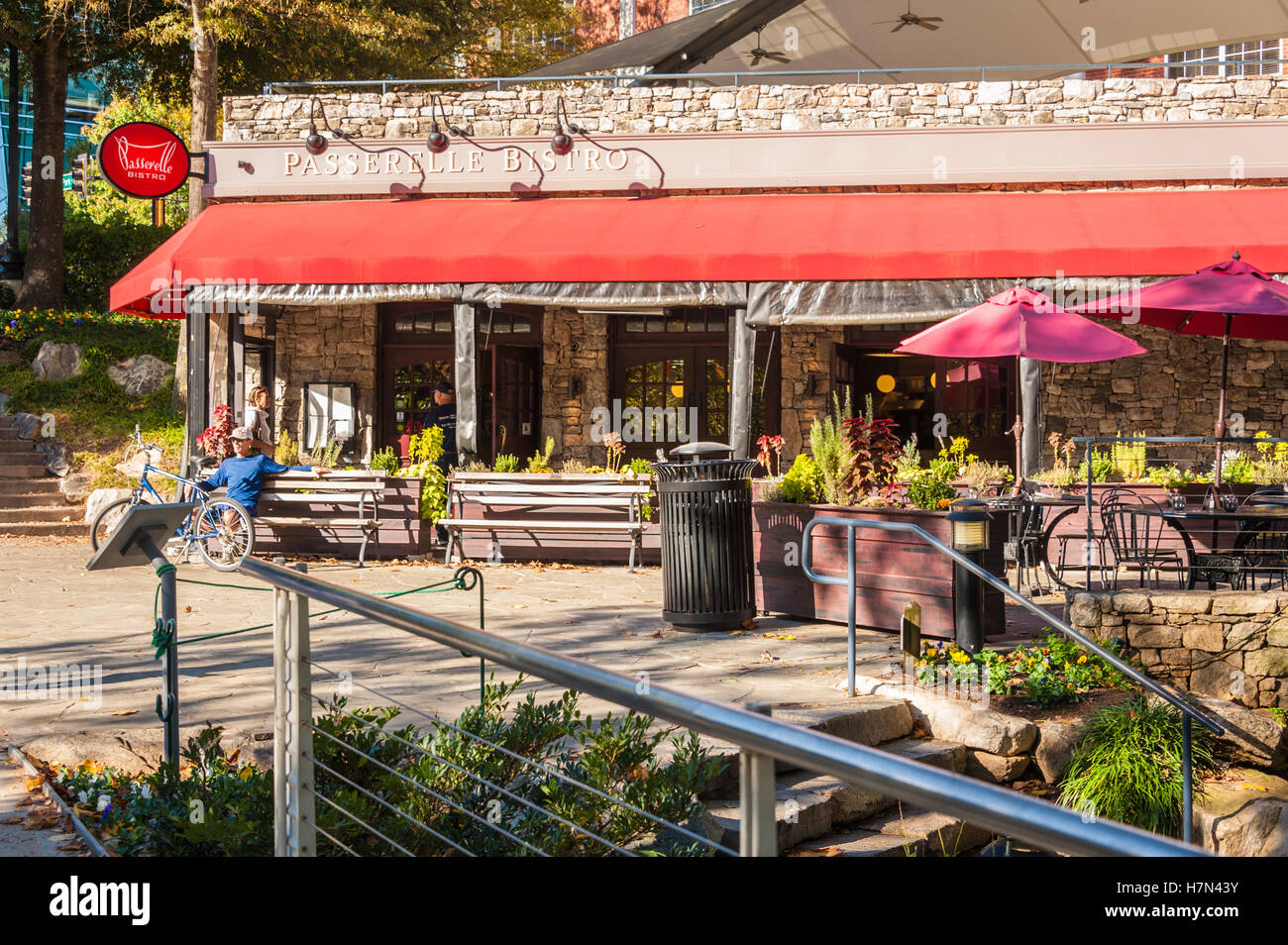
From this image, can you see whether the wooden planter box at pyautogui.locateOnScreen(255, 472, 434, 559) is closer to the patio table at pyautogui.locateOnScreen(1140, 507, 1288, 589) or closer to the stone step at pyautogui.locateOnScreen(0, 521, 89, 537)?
the stone step at pyautogui.locateOnScreen(0, 521, 89, 537)

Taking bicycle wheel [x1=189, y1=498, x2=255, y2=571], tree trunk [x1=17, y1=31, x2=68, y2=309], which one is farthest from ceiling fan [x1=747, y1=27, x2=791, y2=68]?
bicycle wheel [x1=189, y1=498, x2=255, y2=571]

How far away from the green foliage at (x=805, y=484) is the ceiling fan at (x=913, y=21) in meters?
13.3

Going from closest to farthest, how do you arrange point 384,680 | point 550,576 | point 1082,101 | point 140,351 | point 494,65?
1. point 384,680
2. point 550,576
3. point 1082,101
4. point 140,351
5. point 494,65

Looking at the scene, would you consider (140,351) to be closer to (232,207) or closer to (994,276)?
(232,207)

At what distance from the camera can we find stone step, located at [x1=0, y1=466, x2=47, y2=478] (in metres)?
15.4

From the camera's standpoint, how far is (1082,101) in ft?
49.3

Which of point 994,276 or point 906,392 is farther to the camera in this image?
point 906,392

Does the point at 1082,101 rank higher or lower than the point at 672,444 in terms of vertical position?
higher

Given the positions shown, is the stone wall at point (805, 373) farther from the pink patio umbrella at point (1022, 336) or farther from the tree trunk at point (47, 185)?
the tree trunk at point (47, 185)

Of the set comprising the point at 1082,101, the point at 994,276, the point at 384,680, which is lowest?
the point at 384,680

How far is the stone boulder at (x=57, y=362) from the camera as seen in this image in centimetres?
1817

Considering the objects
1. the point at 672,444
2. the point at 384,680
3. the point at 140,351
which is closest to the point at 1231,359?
the point at 672,444

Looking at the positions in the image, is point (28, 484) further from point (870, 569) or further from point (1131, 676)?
point (1131, 676)

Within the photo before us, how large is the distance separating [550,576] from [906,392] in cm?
775
